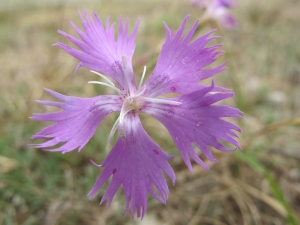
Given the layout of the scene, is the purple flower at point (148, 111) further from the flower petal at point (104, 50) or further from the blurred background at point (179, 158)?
the blurred background at point (179, 158)

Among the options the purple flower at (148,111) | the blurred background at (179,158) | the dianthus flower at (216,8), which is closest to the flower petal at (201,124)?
the purple flower at (148,111)

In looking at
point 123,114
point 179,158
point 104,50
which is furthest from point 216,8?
point 123,114

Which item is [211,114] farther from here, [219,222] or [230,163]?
[230,163]

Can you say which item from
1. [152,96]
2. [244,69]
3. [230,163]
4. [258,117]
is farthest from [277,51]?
[152,96]

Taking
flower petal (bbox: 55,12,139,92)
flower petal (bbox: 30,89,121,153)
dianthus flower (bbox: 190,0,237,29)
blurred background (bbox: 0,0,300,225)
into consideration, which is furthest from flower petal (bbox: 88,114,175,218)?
dianthus flower (bbox: 190,0,237,29)

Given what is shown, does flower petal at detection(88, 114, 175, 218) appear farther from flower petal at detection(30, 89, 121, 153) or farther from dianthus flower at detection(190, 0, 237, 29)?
dianthus flower at detection(190, 0, 237, 29)

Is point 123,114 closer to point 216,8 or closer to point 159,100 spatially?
point 159,100
